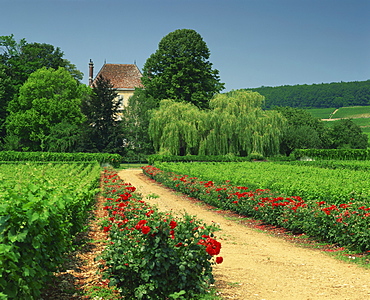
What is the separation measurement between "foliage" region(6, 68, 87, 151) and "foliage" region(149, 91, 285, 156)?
39.7 feet

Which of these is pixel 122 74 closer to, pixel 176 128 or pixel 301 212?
pixel 176 128

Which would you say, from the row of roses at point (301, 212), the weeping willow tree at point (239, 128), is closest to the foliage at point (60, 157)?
the weeping willow tree at point (239, 128)

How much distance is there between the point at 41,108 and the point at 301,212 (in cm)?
4068

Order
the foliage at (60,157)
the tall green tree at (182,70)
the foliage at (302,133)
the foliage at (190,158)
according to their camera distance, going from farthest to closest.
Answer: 1. the foliage at (302,133)
2. the tall green tree at (182,70)
3. the foliage at (60,157)
4. the foliage at (190,158)

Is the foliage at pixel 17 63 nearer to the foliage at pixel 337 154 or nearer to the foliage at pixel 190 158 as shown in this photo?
the foliage at pixel 190 158

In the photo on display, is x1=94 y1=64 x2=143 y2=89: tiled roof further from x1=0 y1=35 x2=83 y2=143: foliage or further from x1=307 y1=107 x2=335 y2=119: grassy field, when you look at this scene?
x1=307 y1=107 x2=335 y2=119: grassy field

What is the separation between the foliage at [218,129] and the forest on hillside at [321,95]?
74.1 m

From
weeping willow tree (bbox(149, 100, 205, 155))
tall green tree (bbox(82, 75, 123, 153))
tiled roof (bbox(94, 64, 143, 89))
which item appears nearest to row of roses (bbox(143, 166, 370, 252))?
weeping willow tree (bbox(149, 100, 205, 155))

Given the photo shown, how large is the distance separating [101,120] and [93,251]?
126 ft

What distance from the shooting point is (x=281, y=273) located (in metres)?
7.45

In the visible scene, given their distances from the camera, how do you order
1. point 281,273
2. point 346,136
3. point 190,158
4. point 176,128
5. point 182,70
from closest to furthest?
point 281,273, point 190,158, point 176,128, point 182,70, point 346,136

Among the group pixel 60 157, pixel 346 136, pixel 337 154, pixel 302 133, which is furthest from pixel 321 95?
pixel 60 157

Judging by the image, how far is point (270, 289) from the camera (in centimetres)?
641

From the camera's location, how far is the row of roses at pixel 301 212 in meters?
9.44
